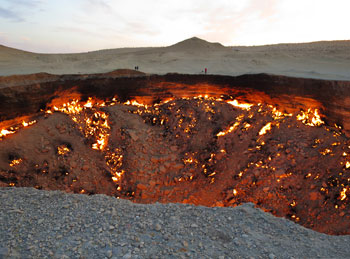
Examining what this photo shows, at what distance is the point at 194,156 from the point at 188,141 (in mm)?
566

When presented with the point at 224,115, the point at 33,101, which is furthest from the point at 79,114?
the point at 224,115

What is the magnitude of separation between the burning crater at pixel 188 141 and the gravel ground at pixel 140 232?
2996 mm

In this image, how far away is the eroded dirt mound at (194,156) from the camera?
6156 millimetres

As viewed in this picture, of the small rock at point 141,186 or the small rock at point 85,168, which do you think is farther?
the small rock at point 141,186

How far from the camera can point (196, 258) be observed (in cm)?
243

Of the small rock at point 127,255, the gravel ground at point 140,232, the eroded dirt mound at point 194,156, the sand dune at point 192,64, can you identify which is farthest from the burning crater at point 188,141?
the small rock at point 127,255

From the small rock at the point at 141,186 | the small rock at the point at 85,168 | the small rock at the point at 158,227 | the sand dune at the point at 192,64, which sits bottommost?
the small rock at the point at 141,186

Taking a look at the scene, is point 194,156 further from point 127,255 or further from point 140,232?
point 127,255

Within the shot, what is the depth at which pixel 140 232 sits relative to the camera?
2.77 metres

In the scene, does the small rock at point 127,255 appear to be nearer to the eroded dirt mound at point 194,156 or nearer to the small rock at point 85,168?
Answer: the eroded dirt mound at point 194,156

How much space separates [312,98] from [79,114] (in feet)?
22.9

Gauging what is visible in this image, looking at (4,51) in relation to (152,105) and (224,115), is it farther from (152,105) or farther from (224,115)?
(224,115)

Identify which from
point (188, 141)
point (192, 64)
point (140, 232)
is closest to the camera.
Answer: point (140, 232)

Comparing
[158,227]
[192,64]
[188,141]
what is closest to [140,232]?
[158,227]
